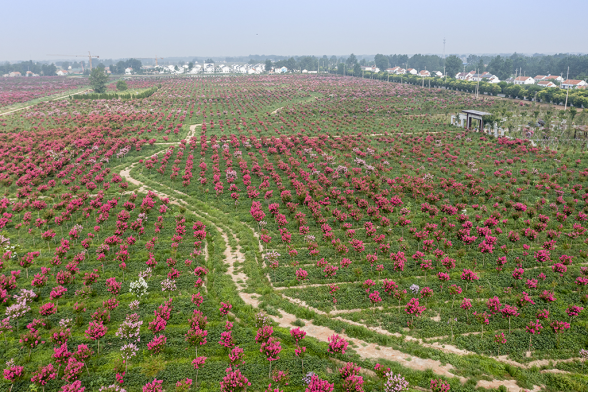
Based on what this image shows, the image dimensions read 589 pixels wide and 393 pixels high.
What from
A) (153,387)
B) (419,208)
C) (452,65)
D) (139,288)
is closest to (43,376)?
(153,387)

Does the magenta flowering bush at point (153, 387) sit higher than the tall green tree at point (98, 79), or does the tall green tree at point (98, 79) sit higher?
the tall green tree at point (98, 79)

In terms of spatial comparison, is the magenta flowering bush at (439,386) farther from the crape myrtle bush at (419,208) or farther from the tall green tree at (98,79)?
the tall green tree at (98,79)

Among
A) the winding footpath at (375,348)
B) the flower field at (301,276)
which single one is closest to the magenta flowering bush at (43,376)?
the flower field at (301,276)

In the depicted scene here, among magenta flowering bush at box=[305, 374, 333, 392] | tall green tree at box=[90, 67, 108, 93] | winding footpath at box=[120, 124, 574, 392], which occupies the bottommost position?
winding footpath at box=[120, 124, 574, 392]

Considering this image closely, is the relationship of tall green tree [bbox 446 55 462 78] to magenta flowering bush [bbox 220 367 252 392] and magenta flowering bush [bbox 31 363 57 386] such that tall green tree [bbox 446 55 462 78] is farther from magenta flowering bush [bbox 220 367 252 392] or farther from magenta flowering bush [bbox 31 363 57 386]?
magenta flowering bush [bbox 31 363 57 386]

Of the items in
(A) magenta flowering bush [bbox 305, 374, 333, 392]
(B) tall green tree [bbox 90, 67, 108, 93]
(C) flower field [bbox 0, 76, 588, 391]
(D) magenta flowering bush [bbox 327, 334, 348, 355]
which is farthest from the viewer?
(B) tall green tree [bbox 90, 67, 108, 93]

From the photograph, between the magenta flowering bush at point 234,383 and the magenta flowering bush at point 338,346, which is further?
the magenta flowering bush at point 338,346

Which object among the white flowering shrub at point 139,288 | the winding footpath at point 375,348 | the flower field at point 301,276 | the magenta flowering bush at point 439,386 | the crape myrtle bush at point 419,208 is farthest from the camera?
the white flowering shrub at point 139,288

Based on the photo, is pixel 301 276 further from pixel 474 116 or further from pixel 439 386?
pixel 474 116

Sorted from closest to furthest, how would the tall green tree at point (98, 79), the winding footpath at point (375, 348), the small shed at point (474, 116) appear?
the winding footpath at point (375, 348), the small shed at point (474, 116), the tall green tree at point (98, 79)

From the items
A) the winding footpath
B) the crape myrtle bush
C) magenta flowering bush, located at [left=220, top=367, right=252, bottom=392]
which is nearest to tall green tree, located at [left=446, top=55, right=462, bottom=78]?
the crape myrtle bush
